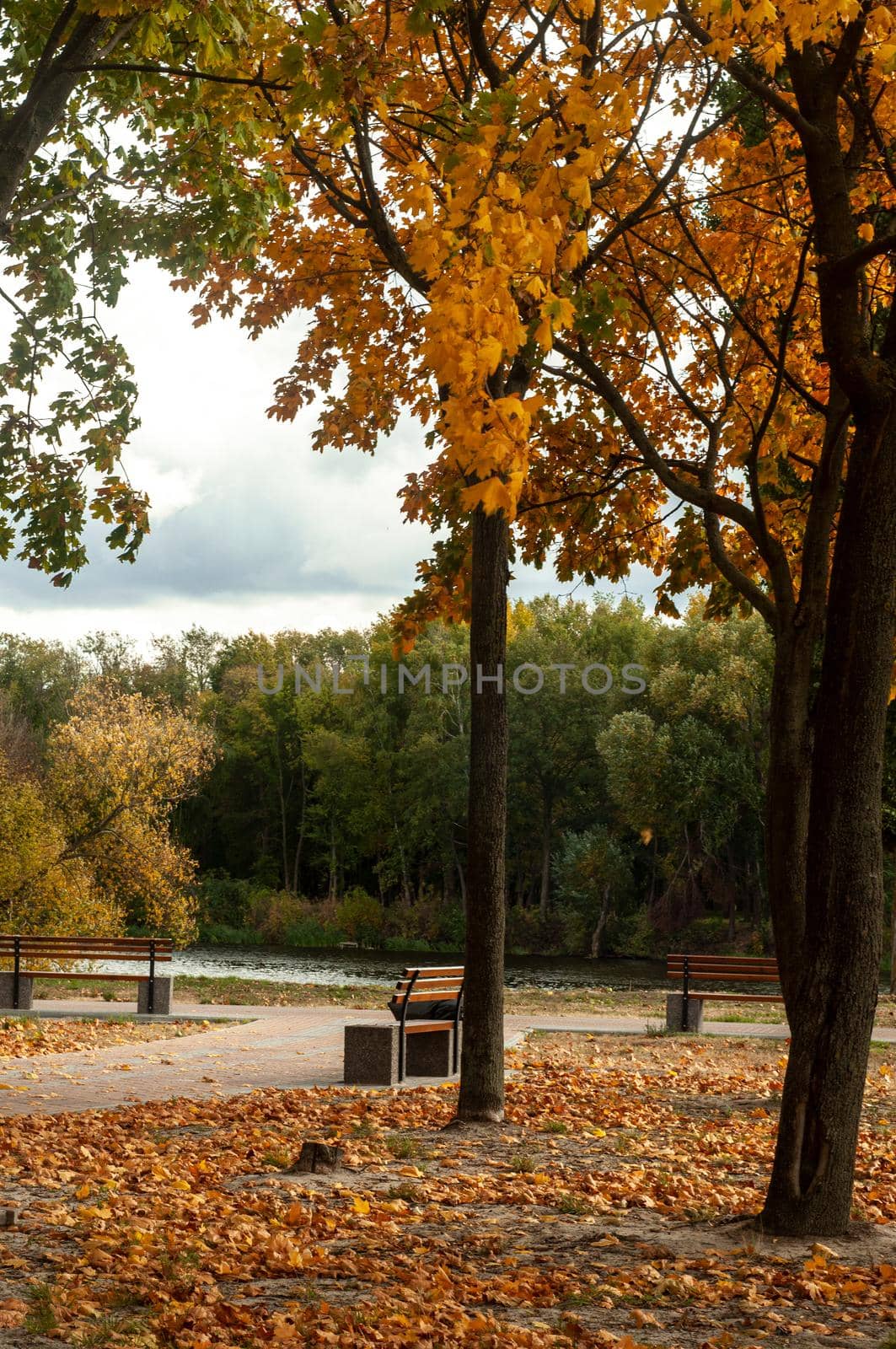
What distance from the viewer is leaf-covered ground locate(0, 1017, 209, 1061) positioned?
41.9ft

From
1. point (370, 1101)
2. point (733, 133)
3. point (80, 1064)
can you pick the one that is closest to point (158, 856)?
point (80, 1064)

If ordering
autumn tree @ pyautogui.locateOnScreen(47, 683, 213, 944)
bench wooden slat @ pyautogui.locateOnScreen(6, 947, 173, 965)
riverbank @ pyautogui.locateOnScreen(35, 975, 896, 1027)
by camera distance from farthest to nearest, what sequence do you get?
autumn tree @ pyautogui.locateOnScreen(47, 683, 213, 944), riverbank @ pyautogui.locateOnScreen(35, 975, 896, 1027), bench wooden slat @ pyautogui.locateOnScreen(6, 947, 173, 965)

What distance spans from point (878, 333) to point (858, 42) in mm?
5166

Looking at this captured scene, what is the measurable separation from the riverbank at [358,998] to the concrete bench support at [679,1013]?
57.6 inches

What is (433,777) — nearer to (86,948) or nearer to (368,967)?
(368,967)

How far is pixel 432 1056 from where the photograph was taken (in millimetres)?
11445

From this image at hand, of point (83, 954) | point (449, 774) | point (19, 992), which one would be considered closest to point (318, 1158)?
point (19, 992)

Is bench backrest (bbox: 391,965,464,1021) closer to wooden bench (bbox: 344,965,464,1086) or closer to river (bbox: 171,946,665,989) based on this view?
wooden bench (bbox: 344,965,464,1086)

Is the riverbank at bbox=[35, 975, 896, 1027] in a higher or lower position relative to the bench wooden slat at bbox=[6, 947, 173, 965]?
lower

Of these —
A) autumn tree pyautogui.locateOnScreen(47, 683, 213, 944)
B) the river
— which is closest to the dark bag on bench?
the river

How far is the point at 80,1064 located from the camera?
37.7 feet

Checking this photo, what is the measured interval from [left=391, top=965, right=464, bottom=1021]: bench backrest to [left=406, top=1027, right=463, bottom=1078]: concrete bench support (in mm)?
173

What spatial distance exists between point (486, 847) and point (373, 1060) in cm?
292

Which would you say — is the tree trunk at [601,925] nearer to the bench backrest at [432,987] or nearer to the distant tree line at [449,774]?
the distant tree line at [449,774]
